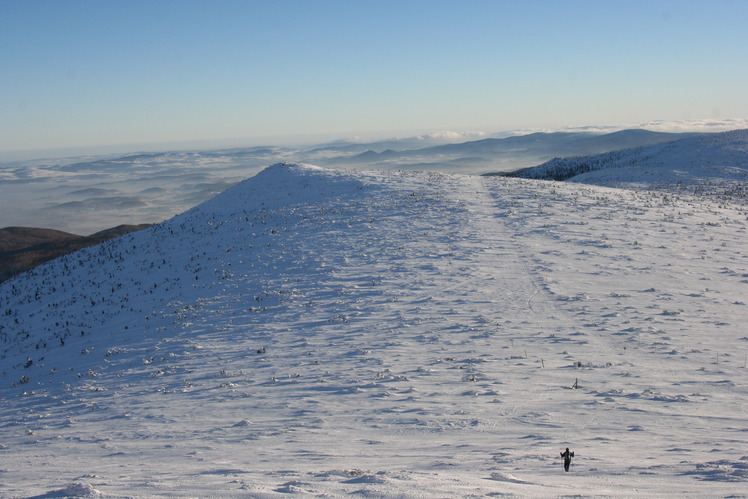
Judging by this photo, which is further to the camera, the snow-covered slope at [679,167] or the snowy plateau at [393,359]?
the snow-covered slope at [679,167]

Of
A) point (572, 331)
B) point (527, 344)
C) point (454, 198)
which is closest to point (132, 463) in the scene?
point (527, 344)

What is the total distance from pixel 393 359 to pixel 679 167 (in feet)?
152

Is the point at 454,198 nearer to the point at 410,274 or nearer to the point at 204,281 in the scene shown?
the point at 410,274

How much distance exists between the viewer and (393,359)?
11.3 m

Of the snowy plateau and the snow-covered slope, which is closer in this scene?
the snowy plateau

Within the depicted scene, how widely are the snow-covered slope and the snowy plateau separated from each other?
1446 cm

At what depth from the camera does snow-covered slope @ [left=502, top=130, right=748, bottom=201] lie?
126 feet

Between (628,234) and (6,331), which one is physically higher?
(628,234)

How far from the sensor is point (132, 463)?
287 inches

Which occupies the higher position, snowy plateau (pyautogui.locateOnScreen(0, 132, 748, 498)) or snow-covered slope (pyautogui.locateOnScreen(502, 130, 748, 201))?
snow-covered slope (pyautogui.locateOnScreen(502, 130, 748, 201))

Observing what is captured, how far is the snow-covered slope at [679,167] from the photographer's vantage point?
38.4 m

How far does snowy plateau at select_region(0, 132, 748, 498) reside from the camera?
645 cm

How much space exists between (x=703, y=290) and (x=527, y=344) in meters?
7.56

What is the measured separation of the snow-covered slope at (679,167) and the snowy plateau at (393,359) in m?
14.5
